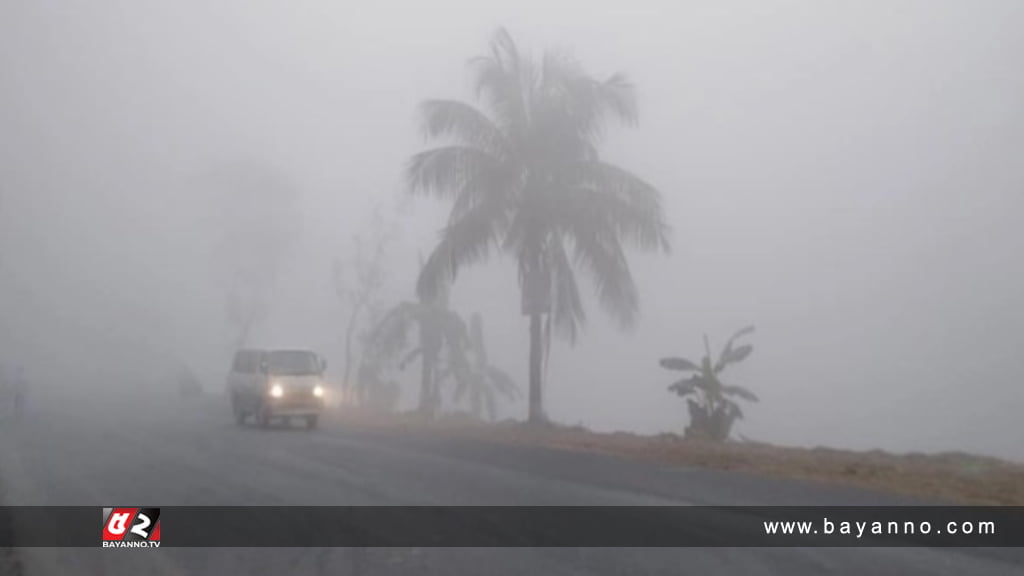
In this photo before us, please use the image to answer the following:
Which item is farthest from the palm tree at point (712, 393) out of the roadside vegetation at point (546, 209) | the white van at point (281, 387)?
the white van at point (281, 387)

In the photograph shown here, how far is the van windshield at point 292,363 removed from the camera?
2720 cm

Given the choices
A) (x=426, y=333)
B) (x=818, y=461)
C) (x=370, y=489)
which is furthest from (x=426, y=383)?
(x=370, y=489)

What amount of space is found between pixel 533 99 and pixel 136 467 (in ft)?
45.9

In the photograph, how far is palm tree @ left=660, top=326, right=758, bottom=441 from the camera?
25.0 metres

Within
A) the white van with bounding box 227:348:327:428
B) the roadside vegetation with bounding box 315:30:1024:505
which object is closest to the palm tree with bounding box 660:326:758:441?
the roadside vegetation with bounding box 315:30:1024:505

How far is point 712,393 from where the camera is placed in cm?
2517

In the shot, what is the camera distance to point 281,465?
56.1ft

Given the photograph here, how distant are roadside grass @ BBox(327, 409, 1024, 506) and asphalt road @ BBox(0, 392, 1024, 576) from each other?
3.60 feet

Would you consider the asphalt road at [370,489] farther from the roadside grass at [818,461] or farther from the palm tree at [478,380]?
the palm tree at [478,380]

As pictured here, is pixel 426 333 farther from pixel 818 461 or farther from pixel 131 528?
pixel 131 528

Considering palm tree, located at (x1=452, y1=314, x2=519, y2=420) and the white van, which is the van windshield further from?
palm tree, located at (x1=452, y1=314, x2=519, y2=420)

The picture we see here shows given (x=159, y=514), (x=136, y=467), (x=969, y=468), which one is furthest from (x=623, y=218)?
(x=159, y=514)

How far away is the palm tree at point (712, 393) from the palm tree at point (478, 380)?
43.8 feet
